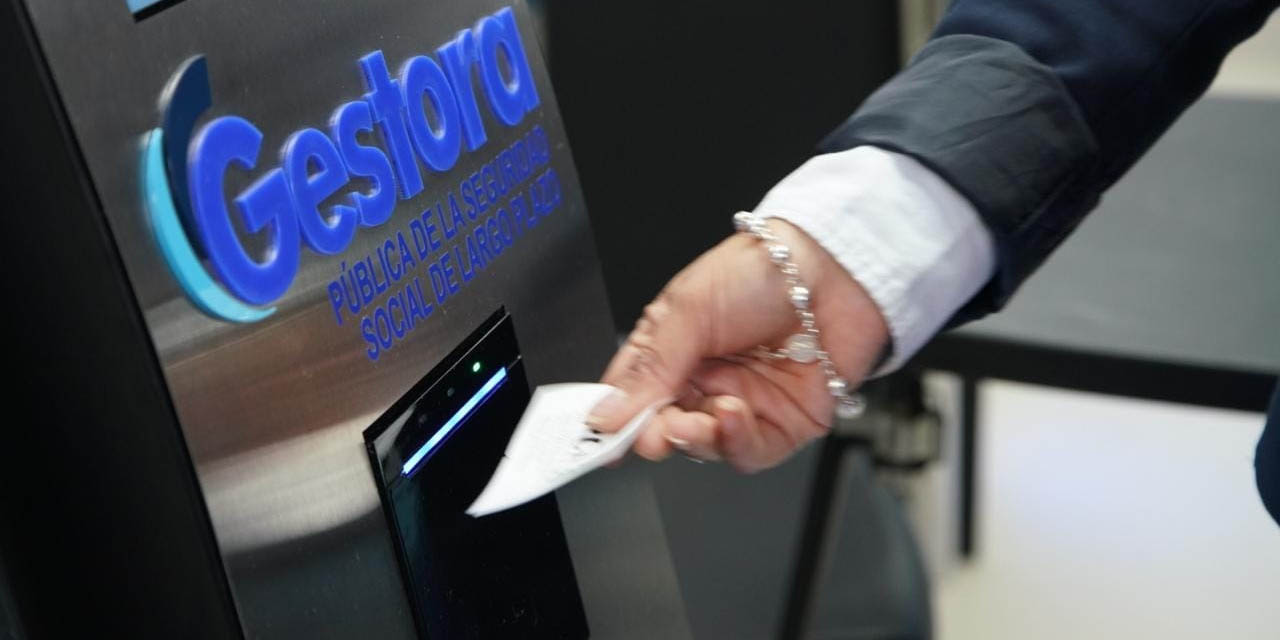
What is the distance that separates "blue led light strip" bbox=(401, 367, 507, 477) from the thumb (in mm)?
44

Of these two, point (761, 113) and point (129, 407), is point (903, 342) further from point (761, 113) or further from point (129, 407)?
point (761, 113)

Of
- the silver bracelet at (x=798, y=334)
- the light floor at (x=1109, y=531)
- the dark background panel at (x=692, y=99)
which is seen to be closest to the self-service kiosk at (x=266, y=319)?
the silver bracelet at (x=798, y=334)

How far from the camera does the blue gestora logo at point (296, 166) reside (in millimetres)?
426

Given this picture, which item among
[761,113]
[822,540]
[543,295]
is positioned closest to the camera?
[543,295]

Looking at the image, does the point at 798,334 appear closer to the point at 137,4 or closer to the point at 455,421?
the point at 455,421

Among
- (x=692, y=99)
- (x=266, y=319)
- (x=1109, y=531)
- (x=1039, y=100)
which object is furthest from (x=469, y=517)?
(x=1109, y=531)

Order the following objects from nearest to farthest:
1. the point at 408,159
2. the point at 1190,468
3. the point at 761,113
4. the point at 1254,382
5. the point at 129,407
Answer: the point at 129,407 < the point at 408,159 < the point at 1254,382 < the point at 761,113 < the point at 1190,468

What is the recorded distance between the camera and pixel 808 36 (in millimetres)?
1154

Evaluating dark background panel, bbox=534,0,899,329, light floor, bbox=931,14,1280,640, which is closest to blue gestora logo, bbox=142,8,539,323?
dark background panel, bbox=534,0,899,329

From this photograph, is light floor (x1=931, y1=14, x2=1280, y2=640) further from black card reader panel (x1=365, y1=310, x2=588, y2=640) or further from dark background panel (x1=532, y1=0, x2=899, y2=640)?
black card reader panel (x1=365, y1=310, x2=588, y2=640)

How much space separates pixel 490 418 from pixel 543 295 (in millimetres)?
73

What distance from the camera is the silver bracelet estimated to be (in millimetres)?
638

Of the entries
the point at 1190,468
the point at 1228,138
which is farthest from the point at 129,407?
the point at 1190,468

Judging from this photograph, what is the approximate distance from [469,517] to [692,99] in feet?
2.35
